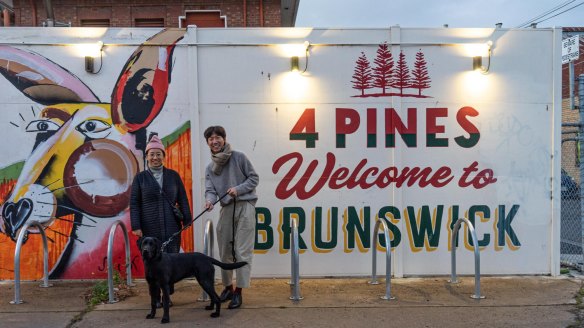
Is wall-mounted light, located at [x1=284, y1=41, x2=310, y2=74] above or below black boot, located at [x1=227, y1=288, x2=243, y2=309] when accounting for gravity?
above

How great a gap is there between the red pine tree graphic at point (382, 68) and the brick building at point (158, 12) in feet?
35.3

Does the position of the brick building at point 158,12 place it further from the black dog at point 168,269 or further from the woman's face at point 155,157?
the black dog at point 168,269

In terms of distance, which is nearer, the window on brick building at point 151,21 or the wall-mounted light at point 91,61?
the wall-mounted light at point 91,61

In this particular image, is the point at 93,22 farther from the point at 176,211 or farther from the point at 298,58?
the point at 176,211

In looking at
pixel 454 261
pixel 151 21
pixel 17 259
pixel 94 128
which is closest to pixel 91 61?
pixel 94 128

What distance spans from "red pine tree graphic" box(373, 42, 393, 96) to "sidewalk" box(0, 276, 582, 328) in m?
2.55

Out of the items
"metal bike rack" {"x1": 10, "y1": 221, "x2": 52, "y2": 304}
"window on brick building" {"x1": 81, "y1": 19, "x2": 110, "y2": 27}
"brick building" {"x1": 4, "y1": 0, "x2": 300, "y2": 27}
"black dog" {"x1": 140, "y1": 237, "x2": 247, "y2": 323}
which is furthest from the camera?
"window on brick building" {"x1": 81, "y1": 19, "x2": 110, "y2": 27}

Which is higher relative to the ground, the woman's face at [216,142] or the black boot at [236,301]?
the woman's face at [216,142]

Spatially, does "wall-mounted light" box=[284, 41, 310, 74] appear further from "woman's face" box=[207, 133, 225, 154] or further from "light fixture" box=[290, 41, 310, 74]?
"woman's face" box=[207, 133, 225, 154]

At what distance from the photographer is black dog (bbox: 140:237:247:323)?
184 inches

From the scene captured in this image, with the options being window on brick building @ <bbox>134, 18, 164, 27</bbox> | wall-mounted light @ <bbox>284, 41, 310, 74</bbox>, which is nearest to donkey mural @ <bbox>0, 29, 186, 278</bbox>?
wall-mounted light @ <bbox>284, 41, 310, 74</bbox>

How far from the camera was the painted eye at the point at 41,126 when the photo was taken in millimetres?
6391

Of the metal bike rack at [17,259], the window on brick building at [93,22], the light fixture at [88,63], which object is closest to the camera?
the metal bike rack at [17,259]

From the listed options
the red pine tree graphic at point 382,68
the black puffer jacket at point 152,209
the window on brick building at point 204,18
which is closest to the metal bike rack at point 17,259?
the black puffer jacket at point 152,209
